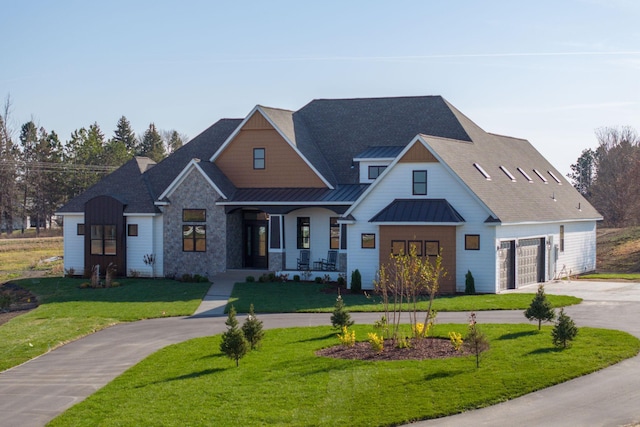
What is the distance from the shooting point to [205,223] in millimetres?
42156

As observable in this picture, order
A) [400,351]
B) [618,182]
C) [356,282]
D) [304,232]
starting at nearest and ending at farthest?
[400,351] < [356,282] < [304,232] < [618,182]

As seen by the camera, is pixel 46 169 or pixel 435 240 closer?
pixel 435 240

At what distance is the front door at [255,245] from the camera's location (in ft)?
144

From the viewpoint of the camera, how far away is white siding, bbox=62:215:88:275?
4434 cm

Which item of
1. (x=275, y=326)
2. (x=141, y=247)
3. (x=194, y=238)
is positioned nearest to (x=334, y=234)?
(x=194, y=238)

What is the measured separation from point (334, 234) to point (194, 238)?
24.1 feet

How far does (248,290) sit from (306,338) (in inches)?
514

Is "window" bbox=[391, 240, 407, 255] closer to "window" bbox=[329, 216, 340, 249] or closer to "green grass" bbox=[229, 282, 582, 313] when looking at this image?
"green grass" bbox=[229, 282, 582, 313]

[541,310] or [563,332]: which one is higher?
[541,310]

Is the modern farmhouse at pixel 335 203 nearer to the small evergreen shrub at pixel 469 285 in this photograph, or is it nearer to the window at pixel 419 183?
the window at pixel 419 183

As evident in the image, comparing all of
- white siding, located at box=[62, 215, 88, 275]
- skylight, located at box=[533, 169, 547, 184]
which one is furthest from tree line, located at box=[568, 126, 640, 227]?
white siding, located at box=[62, 215, 88, 275]

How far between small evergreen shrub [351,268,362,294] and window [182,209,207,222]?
10.2m

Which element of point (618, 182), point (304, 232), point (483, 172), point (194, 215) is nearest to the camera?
point (483, 172)

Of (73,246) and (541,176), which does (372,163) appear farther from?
(73,246)
